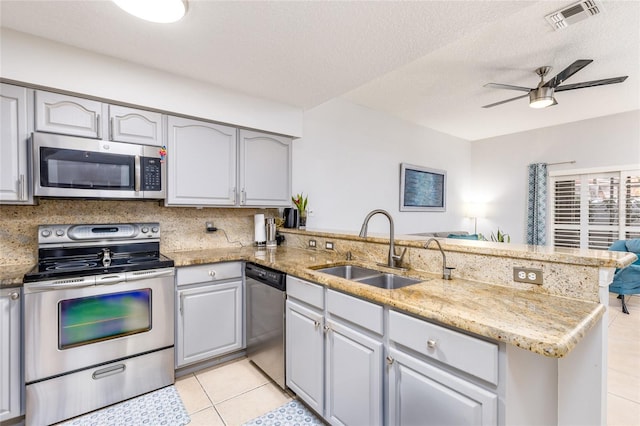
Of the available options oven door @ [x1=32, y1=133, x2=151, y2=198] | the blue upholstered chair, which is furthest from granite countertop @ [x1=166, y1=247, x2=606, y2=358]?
the blue upholstered chair

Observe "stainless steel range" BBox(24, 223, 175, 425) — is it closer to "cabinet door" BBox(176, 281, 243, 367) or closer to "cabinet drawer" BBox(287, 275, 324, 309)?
"cabinet door" BBox(176, 281, 243, 367)

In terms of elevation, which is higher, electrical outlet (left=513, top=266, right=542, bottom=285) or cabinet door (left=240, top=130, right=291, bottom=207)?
cabinet door (left=240, top=130, right=291, bottom=207)

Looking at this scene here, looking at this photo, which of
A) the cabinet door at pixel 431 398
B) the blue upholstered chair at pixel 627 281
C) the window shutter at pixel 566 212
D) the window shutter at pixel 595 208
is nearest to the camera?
the cabinet door at pixel 431 398

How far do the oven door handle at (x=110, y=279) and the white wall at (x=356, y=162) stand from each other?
6.14 feet

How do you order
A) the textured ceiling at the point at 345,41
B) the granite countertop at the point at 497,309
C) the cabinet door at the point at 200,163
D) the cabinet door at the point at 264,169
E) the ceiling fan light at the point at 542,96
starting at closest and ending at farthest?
the granite countertop at the point at 497,309, the textured ceiling at the point at 345,41, the cabinet door at the point at 200,163, the cabinet door at the point at 264,169, the ceiling fan light at the point at 542,96

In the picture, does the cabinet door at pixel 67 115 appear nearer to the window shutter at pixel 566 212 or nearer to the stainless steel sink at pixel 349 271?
the stainless steel sink at pixel 349 271

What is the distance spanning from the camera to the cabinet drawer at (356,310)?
1356 millimetres

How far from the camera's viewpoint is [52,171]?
1834 millimetres

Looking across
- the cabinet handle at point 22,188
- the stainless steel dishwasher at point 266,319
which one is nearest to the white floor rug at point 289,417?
the stainless steel dishwasher at point 266,319

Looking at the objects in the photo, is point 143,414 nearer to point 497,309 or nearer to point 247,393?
point 247,393

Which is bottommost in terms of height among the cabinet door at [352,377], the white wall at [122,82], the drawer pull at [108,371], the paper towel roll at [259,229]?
the drawer pull at [108,371]

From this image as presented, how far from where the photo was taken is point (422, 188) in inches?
192

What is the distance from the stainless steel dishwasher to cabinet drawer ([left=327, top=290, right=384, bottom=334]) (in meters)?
0.49

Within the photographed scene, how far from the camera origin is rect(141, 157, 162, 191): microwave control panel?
2.14m
